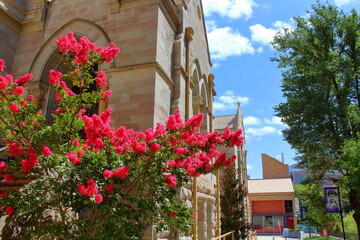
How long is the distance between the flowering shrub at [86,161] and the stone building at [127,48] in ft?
8.68

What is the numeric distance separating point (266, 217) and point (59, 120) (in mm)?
38183

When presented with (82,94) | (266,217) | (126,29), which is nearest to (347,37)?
(126,29)

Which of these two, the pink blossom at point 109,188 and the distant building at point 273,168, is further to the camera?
the distant building at point 273,168

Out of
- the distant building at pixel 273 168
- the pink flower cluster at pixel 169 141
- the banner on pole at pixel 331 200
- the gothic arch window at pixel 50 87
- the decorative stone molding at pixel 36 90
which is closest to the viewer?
the pink flower cluster at pixel 169 141

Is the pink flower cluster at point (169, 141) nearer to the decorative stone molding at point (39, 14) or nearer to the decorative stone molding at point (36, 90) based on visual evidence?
the decorative stone molding at point (36, 90)

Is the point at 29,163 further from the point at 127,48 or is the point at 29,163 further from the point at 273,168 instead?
the point at 273,168

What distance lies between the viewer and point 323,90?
16000 mm

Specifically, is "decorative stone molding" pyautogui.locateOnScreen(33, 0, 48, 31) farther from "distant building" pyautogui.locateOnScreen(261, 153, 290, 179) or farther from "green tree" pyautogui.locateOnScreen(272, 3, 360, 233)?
"distant building" pyautogui.locateOnScreen(261, 153, 290, 179)

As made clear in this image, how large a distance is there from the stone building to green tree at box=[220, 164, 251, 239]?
5077 millimetres

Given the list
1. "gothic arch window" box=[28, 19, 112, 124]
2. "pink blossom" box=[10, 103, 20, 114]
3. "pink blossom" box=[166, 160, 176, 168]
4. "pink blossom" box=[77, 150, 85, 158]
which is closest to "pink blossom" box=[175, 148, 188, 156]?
"pink blossom" box=[166, 160, 176, 168]

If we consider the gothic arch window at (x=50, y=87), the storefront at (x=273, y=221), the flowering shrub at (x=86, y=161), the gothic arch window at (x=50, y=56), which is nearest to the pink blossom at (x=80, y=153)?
the flowering shrub at (x=86, y=161)

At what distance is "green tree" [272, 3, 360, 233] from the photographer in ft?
48.3

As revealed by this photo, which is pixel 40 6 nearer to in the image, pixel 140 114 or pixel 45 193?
pixel 140 114

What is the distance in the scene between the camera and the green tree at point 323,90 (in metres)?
14.7
